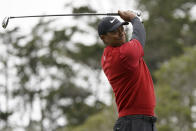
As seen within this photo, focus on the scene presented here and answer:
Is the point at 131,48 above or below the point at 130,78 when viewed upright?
above

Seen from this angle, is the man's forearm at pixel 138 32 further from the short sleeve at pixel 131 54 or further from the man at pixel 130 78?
the short sleeve at pixel 131 54

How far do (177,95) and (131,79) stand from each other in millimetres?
17212

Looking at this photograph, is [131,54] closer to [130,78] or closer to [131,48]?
[131,48]

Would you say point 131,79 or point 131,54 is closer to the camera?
point 131,54

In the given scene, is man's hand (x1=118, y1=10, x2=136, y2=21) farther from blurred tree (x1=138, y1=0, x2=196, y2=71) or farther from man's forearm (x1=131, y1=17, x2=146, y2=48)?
blurred tree (x1=138, y1=0, x2=196, y2=71)

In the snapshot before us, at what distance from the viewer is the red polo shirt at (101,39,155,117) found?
4418mm

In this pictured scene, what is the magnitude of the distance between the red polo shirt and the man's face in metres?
0.06

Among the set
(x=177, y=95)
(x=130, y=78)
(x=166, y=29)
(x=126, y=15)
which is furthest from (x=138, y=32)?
(x=166, y=29)

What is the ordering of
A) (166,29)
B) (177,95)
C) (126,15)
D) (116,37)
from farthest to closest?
(166,29) < (177,95) < (126,15) < (116,37)

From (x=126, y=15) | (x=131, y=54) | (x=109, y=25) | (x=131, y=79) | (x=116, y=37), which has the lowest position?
(x=131, y=79)

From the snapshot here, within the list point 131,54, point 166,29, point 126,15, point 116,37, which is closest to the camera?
point 131,54

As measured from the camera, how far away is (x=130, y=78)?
455 cm

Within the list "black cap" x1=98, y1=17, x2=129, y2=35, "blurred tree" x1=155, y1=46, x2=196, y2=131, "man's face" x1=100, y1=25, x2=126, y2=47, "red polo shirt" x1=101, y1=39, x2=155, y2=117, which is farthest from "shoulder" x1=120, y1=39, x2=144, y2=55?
"blurred tree" x1=155, y1=46, x2=196, y2=131

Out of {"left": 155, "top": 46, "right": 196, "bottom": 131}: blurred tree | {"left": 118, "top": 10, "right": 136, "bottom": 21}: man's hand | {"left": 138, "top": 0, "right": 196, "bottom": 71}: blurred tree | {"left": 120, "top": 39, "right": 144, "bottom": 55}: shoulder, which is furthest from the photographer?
{"left": 138, "top": 0, "right": 196, "bottom": 71}: blurred tree
